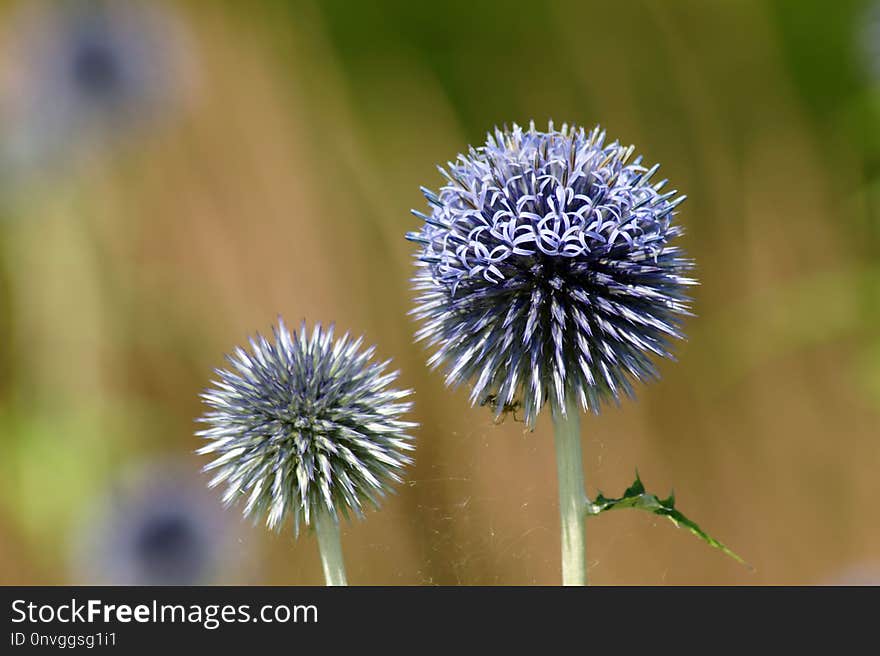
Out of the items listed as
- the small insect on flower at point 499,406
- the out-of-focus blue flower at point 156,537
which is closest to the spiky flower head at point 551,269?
the small insect on flower at point 499,406

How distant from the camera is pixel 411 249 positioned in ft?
7.26

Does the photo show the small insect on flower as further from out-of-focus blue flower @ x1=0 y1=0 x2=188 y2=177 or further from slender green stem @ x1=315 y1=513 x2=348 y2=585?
out-of-focus blue flower @ x1=0 y1=0 x2=188 y2=177

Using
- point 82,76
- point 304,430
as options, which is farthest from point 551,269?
point 82,76

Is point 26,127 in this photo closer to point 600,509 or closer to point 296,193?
point 296,193

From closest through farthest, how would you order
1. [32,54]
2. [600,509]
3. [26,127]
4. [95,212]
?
[600,509] < [26,127] < [32,54] < [95,212]

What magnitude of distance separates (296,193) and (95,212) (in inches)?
20.3

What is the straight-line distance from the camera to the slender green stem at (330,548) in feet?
2.76

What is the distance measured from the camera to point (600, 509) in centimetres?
81

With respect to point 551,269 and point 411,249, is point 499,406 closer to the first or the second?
point 551,269

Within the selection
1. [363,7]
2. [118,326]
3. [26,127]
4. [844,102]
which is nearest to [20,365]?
[118,326]

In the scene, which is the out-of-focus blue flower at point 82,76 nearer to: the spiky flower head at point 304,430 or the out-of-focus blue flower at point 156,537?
the out-of-focus blue flower at point 156,537

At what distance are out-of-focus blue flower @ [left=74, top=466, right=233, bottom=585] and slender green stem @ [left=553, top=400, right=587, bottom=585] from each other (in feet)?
2.17

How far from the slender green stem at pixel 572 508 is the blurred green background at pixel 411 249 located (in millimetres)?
984

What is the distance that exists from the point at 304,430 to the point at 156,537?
0.59 m
